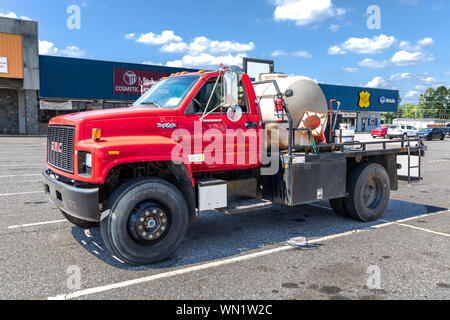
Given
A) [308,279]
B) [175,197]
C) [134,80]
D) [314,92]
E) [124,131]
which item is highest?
[134,80]

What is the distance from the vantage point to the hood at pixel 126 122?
4582 millimetres

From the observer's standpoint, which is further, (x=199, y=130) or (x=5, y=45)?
(x=5, y=45)

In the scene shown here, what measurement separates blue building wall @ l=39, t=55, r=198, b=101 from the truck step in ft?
101

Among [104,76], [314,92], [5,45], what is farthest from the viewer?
[104,76]

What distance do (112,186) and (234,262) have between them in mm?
1851

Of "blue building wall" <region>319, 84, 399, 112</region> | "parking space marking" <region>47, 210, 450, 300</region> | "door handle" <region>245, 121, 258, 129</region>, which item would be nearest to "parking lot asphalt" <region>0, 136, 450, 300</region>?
"parking space marking" <region>47, 210, 450, 300</region>

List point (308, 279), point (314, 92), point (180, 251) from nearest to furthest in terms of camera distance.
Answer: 1. point (308, 279)
2. point (180, 251)
3. point (314, 92)

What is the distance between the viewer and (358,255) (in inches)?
197

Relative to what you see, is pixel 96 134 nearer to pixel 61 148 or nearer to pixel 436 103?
pixel 61 148

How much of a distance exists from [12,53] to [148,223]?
3174cm

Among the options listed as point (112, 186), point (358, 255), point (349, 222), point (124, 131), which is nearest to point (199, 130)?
point (124, 131)

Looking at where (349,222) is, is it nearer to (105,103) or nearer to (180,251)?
(180,251)

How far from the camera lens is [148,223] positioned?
14.9ft

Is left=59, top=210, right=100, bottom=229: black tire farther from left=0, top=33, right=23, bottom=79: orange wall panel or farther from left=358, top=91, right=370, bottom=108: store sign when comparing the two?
left=358, top=91, right=370, bottom=108: store sign
